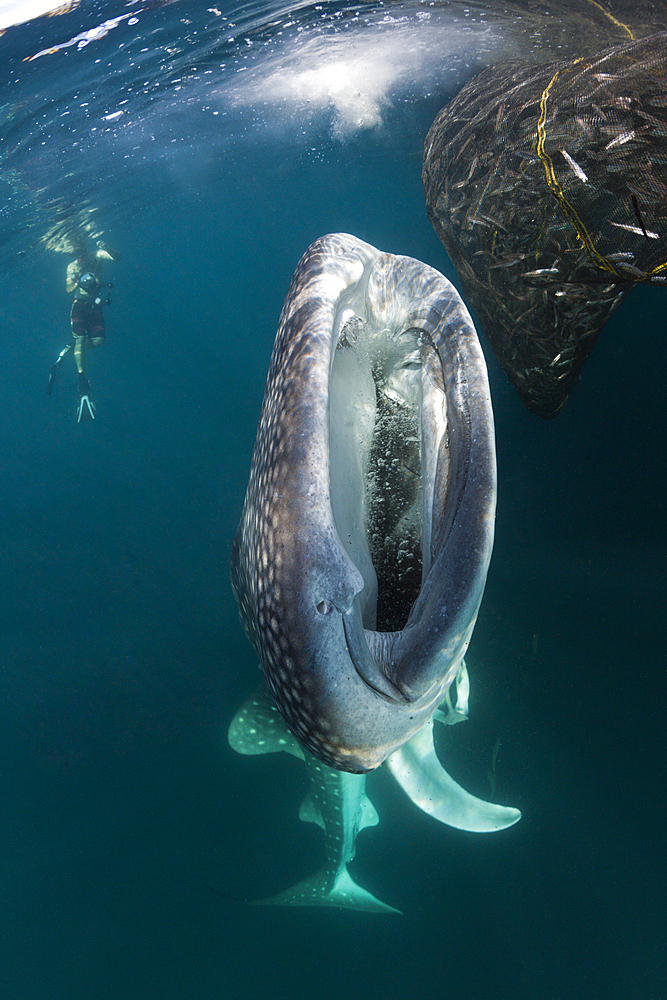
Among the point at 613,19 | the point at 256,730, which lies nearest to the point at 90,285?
the point at 613,19

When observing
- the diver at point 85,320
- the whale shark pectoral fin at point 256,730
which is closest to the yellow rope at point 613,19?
the whale shark pectoral fin at point 256,730

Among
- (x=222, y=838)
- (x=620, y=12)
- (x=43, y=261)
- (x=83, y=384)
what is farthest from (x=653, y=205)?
(x=43, y=261)

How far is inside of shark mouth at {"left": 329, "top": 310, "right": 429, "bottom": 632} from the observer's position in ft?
5.10

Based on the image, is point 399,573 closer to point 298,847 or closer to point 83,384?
point 298,847

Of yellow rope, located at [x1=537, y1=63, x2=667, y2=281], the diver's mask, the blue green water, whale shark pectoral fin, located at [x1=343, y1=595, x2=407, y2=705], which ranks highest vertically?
the diver's mask

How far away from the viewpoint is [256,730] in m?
2.83

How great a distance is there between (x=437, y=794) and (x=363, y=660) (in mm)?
2754

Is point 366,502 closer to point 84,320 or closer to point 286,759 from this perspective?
point 286,759

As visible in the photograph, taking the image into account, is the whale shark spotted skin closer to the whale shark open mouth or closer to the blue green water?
the whale shark open mouth

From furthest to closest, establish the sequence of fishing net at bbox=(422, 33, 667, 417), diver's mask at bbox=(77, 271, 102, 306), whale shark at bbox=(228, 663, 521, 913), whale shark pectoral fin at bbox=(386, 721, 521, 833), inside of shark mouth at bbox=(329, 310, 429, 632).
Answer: diver's mask at bbox=(77, 271, 102, 306) → whale shark pectoral fin at bbox=(386, 721, 521, 833) → whale shark at bbox=(228, 663, 521, 913) → fishing net at bbox=(422, 33, 667, 417) → inside of shark mouth at bbox=(329, 310, 429, 632)

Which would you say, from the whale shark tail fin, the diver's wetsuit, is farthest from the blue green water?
the diver's wetsuit

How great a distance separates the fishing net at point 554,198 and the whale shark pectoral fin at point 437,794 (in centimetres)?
261

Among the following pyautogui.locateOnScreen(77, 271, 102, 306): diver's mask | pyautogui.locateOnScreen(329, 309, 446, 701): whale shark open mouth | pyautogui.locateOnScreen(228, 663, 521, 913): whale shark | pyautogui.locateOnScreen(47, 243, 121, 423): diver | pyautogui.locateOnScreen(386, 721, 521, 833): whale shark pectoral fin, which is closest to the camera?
pyautogui.locateOnScreen(329, 309, 446, 701): whale shark open mouth

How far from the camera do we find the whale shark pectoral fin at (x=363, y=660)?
1.03 metres
